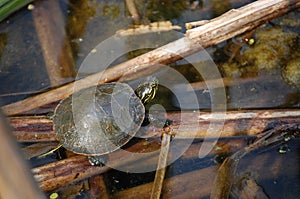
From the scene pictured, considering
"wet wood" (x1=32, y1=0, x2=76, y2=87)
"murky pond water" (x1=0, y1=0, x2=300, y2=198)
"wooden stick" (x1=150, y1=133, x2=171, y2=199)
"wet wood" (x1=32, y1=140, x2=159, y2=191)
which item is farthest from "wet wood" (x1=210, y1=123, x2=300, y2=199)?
"wet wood" (x1=32, y1=0, x2=76, y2=87)

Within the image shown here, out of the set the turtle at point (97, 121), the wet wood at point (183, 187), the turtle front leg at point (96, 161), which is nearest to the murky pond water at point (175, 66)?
the wet wood at point (183, 187)

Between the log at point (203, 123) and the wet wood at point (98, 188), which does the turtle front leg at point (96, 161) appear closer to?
the wet wood at point (98, 188)

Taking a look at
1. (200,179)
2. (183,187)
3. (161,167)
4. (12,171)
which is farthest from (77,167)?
(12,171)

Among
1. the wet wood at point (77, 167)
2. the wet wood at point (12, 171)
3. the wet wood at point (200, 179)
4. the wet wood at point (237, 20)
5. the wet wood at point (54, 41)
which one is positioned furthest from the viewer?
the wet wood at point (54, 41)

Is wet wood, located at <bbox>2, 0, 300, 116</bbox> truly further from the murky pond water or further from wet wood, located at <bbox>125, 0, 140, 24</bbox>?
wet wood, located at <bbox>125, 0, 140, 24</bbox>

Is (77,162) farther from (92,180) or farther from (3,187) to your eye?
(3,187)

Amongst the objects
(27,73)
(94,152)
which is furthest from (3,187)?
(27,73)
